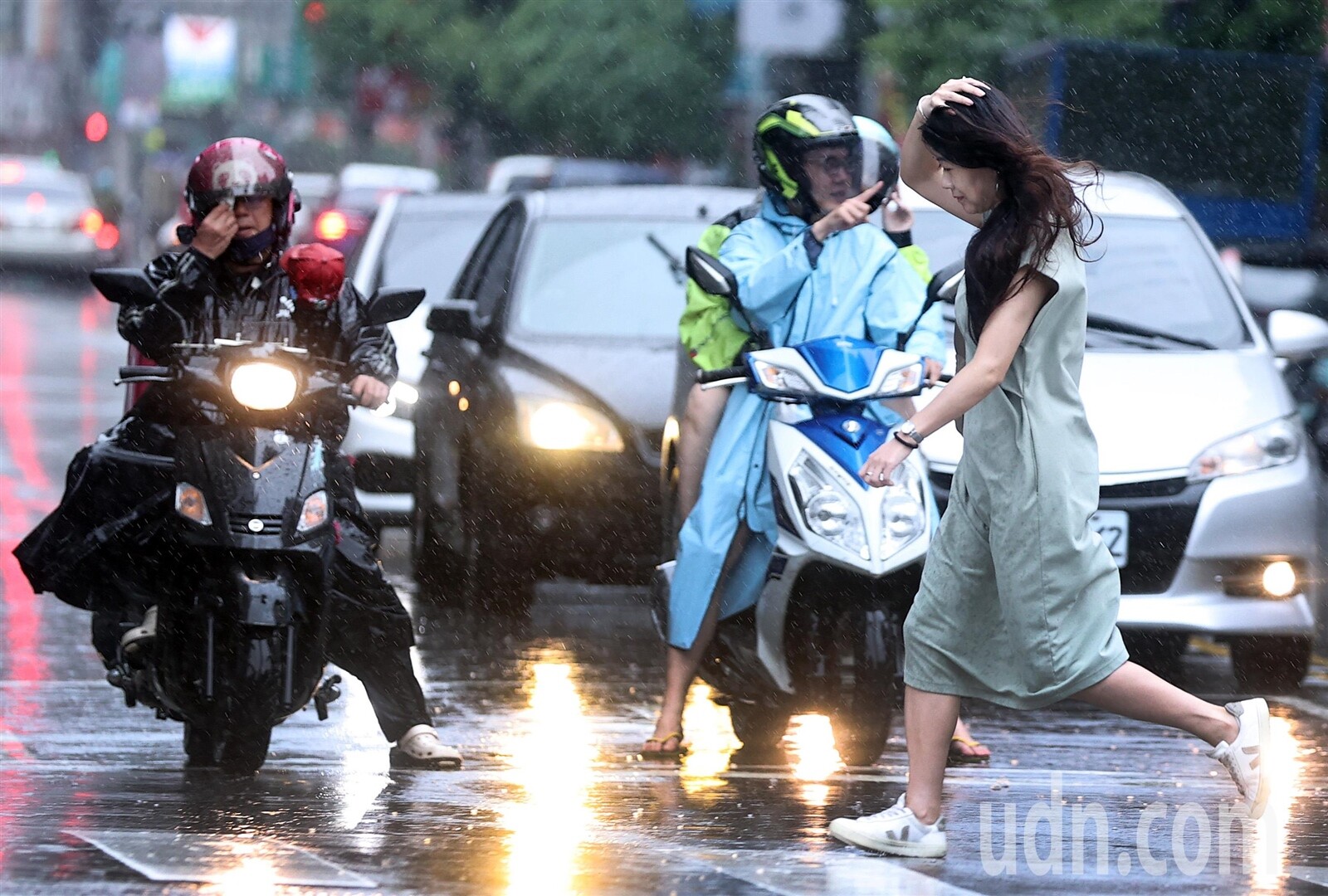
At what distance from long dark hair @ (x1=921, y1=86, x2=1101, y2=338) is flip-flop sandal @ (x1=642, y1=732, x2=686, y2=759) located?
1.97 meters

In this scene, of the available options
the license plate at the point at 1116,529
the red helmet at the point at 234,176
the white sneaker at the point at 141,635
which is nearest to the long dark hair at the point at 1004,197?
the red helmet at the point at 234,176

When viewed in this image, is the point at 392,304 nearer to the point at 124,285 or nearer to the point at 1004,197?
the point at 124,285

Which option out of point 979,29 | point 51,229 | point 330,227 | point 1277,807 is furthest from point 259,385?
point 51,229

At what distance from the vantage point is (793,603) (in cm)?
692

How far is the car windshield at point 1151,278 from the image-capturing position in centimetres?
938

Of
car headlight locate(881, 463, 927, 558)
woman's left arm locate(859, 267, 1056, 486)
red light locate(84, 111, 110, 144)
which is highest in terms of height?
red light locate(84, 111, 110, 144)

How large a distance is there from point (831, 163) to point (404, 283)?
6.13 m

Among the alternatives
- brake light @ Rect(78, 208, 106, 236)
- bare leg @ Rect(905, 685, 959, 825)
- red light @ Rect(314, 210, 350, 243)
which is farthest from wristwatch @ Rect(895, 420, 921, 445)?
brake light @ Rect(78, 208, 106, 236)

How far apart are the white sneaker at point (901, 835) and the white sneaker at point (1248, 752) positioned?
64cm

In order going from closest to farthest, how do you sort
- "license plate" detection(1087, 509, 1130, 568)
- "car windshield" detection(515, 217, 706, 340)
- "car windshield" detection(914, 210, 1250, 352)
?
"license plate" detection(1087, 509, 1130, 568)
"car windshield" detection(914, 210, 1250, 352)
"car windshield" detection(515, 217, 706, 340)

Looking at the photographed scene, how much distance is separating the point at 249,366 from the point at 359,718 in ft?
6.02

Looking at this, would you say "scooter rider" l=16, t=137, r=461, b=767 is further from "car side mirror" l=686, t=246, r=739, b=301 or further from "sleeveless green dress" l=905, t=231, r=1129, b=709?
"sleeveless green dress" l=905, t=231, r=1129, b=709

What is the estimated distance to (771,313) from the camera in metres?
7.05

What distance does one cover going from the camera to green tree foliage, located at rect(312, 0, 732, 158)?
40500 mm
